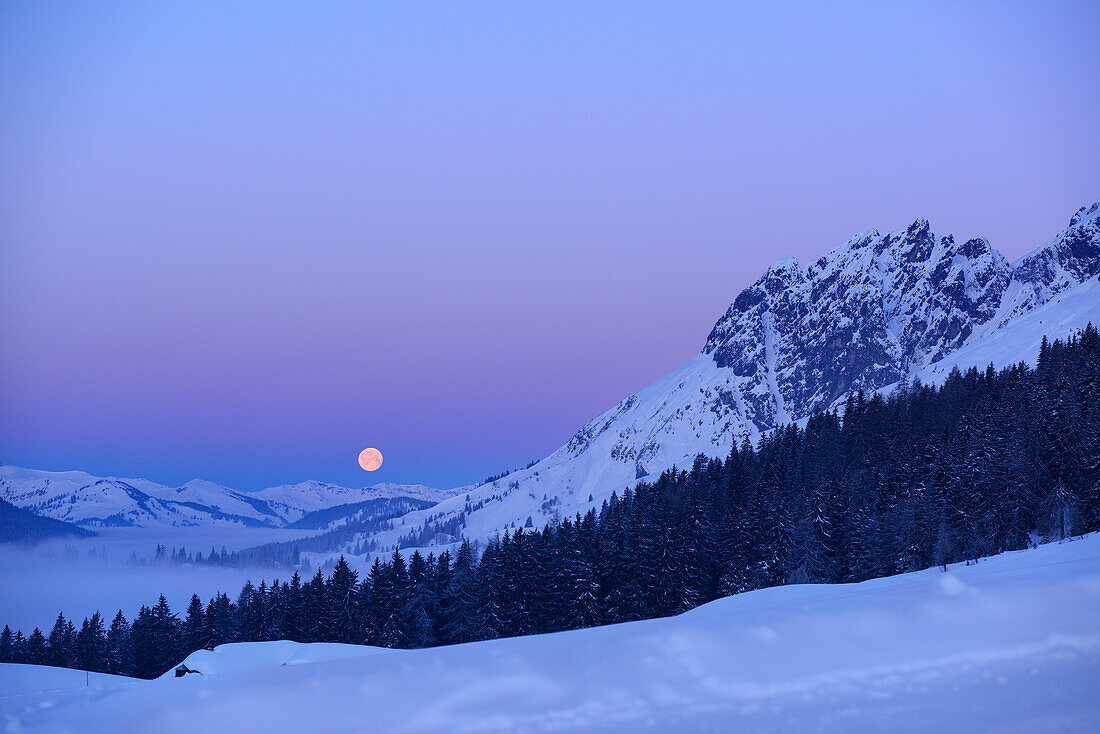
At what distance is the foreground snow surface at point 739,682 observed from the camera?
417 inches

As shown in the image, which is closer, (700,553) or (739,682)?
(739,682)

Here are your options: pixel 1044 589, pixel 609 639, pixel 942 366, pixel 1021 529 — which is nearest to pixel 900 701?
pixel 1044 589

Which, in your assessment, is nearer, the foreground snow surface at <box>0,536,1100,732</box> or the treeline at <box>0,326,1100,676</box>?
the foreground snow surface at <box>0,536,1100,732</box>

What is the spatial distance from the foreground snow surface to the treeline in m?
36.2

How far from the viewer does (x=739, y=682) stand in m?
11.6

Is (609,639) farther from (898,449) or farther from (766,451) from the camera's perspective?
(766,451)

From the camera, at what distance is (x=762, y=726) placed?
10.5m

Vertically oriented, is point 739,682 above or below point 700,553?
below

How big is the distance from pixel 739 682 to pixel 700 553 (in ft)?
154

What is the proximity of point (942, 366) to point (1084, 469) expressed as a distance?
125730 millimetres

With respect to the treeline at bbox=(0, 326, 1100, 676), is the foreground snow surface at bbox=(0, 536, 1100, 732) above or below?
below

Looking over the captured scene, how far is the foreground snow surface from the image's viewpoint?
10.6 metres

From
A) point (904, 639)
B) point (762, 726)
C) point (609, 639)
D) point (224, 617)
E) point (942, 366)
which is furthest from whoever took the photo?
point (942, 366)

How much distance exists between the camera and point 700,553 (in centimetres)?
5709
